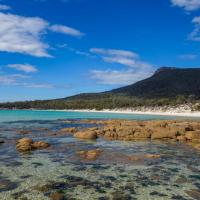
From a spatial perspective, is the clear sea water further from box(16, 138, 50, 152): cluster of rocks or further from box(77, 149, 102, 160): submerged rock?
box(16, 138, 50, 152): cluster of rocks

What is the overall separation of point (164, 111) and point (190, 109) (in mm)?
12667

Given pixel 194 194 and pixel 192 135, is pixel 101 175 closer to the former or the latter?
pixel 194 194

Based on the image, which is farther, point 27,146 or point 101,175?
point 27,146

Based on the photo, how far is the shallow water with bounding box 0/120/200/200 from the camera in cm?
1642

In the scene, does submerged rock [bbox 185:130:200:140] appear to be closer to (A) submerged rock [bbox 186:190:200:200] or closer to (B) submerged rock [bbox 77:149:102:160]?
(B) submerged rock [bbox 77:149:102:160]

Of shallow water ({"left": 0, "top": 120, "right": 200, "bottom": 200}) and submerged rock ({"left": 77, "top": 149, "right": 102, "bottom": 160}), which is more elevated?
submerged rock ({"left": 77, "top": 149, "right": 102, "bottom": 160})

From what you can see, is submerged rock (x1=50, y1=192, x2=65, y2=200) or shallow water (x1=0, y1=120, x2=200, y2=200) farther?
shallow water (x1=0, y1=120, x2=200, y2=200)

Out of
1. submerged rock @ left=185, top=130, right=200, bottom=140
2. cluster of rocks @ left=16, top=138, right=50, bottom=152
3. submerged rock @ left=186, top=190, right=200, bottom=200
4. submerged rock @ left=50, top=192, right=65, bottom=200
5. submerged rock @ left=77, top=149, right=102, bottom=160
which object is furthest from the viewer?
submerged rock @ left=185, top=130, right=200, bottom=140

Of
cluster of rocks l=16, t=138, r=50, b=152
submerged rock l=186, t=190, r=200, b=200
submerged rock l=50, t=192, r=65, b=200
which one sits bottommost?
submerged rock l=186, t=190, r=200, b=200

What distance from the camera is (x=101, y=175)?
20.1 m

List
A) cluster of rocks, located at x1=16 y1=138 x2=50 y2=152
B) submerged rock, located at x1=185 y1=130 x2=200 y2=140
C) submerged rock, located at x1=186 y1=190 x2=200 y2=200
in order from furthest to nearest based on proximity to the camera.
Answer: submerged rock, located at x1=185 y1=130 x2=200 y2=140, cluster of rocks, located at x1=16 y1=138 x2=50 y2=152, submerged rock, located at x1=186 y1=190 x2=200 y2=200

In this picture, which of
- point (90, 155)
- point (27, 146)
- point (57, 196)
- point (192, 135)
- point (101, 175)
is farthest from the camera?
point (192, 135)

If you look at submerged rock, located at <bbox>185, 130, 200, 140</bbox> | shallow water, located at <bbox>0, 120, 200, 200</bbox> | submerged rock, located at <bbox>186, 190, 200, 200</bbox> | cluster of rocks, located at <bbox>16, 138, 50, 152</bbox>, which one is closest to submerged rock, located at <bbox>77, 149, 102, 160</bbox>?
shallow water, located at <bbox>0, 120, 200, 200</bbox>

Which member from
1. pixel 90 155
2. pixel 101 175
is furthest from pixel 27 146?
pixel 101 175
